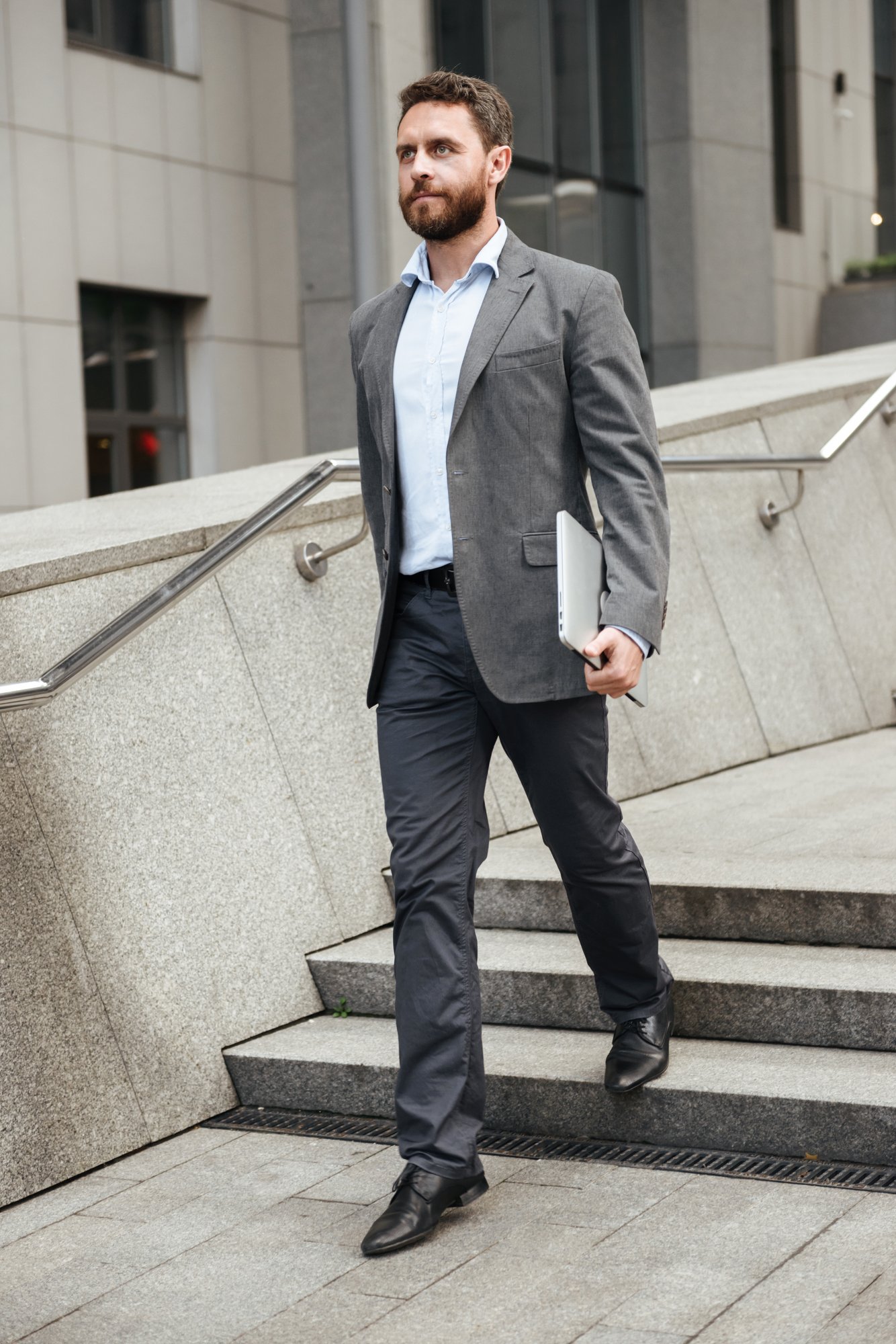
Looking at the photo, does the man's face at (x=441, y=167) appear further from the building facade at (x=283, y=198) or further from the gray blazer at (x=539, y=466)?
the building facade at (x=283, y=198)

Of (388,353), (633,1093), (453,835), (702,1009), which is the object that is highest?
(388,353)

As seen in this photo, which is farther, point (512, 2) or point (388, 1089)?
point (512, 2)

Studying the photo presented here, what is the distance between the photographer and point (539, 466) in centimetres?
348

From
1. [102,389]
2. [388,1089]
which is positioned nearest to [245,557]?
[388,1089]

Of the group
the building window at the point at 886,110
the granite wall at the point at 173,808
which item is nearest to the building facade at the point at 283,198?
the granite wall at the point at 173,808

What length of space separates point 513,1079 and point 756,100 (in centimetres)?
2091

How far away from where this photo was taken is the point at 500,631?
3451 mm

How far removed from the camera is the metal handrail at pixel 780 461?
19.9 feet

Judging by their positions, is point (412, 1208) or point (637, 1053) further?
point (637, 1053)

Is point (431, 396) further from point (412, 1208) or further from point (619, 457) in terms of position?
point (412, 1208)

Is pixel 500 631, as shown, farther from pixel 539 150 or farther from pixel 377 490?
pixel 539 150

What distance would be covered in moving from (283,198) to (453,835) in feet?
49.9

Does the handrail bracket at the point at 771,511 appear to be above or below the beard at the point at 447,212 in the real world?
below

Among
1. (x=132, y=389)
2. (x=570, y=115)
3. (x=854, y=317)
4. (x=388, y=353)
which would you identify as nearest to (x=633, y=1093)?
(x=388, y=353)
